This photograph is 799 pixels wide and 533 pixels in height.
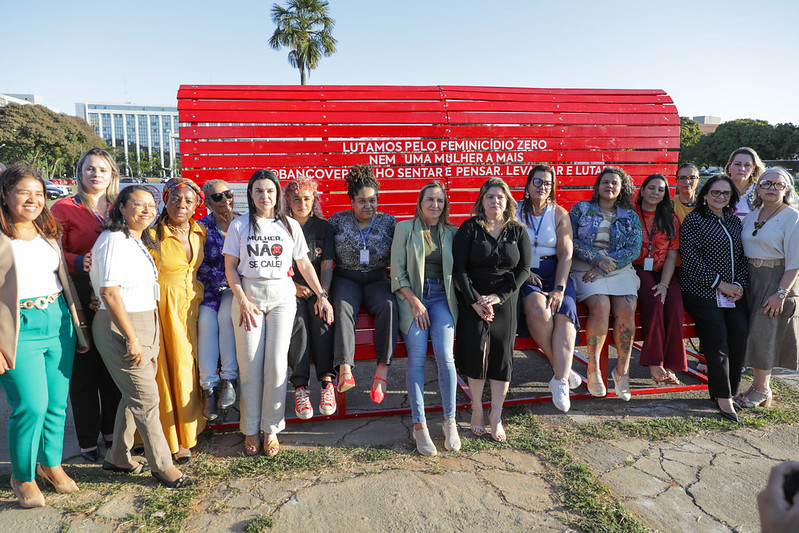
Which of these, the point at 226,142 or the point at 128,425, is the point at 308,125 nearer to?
the point at 226,142

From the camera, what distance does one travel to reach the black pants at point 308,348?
12.5 feet

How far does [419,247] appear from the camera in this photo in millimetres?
3893

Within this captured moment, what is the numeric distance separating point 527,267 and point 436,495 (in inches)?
70.7

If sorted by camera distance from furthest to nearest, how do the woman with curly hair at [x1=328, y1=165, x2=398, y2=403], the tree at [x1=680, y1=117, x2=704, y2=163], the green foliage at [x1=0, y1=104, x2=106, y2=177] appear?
the tree at [x1=680, y1=117, x2=704, y2=163] < the green foliage at [x1=0, y1=104, x2=106, y2=177] < the woman with curly hair at [x1=328, y1=165, x2=398, y2=403]

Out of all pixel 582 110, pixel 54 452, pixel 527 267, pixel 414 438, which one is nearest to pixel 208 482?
pixel 54 452

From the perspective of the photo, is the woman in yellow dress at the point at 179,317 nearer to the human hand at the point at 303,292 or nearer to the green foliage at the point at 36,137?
the human hand at the point at 303,292

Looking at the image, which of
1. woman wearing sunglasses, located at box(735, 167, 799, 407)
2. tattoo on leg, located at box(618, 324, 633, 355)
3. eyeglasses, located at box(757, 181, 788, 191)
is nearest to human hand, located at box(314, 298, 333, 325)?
tattoo on leg, located at box(618, 324, 633, 355)

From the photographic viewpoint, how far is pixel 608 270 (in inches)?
171

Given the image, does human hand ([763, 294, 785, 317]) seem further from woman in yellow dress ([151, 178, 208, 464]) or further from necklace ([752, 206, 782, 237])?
woman in yellow dress ([151, 178, 208, 464])

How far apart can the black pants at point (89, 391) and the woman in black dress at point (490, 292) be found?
2594 mm

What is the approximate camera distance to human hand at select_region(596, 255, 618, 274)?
4340 mm

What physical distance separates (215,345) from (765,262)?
4.54 meters

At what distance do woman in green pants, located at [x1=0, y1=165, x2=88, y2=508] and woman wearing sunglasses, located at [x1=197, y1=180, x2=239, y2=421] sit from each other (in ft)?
2.69

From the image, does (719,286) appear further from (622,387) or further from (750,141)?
(750,141)
